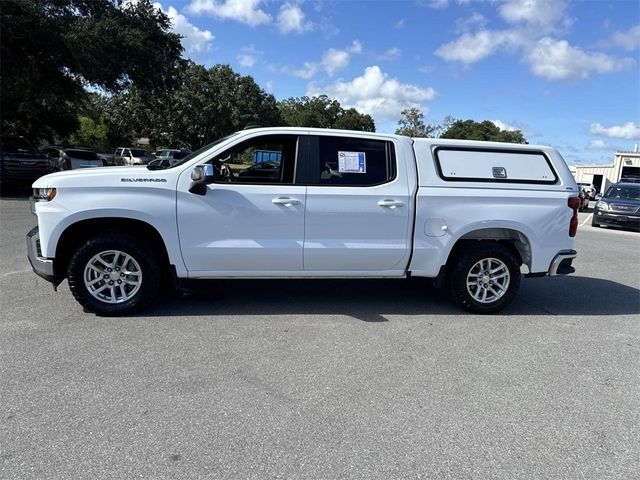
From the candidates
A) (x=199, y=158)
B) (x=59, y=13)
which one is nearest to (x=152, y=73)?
(x=59, y=13)

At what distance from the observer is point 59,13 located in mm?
17281

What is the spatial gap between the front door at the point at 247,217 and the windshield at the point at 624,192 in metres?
17.3

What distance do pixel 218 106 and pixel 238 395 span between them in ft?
143

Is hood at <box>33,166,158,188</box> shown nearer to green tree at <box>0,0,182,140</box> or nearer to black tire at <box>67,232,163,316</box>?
black tire at <box>67,232,163,316</box>

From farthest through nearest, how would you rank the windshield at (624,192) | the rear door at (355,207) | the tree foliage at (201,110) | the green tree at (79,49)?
1. the tree foliage at (201,110)
2. the windshield at (624,192)
3. the green tree at (79,49)
4. the rear door at (355,207)

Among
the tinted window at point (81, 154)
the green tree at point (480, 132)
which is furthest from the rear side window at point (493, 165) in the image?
the green tree at point (480, 132)

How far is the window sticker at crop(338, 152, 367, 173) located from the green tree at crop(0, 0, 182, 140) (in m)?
14.5

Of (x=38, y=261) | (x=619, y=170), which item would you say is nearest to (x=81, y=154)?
(x=38, y=261)

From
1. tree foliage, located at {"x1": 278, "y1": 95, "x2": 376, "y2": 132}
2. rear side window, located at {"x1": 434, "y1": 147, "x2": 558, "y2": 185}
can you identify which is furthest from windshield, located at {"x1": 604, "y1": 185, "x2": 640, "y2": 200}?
tree foliage, located at {"x1": 278, "y1": 95, "x2": 376, "y2": 132}

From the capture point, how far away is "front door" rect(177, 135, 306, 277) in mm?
4957

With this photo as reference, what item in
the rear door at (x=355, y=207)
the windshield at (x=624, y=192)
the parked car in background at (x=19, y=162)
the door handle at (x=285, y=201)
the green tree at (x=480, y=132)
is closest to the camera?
the door handle at (x=285, y=201)

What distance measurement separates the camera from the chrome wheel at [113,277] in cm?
493

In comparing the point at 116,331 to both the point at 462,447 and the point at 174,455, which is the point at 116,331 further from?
the point at 462,447

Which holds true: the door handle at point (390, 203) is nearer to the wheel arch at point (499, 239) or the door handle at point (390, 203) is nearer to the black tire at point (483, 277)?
the wheel arch at point (499, 239)
